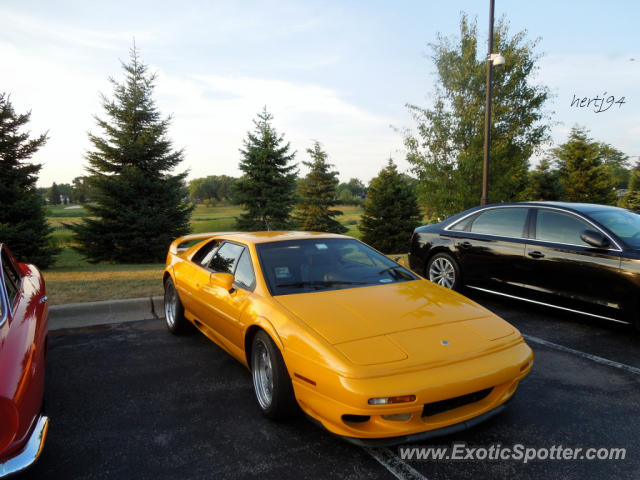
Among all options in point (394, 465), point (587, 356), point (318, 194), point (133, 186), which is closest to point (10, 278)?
point (394, 465)

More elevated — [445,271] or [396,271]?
[396,271]

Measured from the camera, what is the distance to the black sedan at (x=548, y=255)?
4551 millimetres

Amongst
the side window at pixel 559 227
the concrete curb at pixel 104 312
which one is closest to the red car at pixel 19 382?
the concrete curb at pixel 104 312

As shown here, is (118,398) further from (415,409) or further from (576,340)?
(576,340)

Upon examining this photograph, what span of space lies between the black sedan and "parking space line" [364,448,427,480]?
3417 millimetres

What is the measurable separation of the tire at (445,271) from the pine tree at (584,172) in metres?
32.6

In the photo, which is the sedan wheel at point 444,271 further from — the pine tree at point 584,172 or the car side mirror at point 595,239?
the pine tree at point 584,172

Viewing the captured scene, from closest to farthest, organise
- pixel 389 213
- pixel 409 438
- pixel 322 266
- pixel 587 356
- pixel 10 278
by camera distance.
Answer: pixel 409 438 < pixel 10 278 < pixel 322 266 < pixel 587 356 < pixel 389 213

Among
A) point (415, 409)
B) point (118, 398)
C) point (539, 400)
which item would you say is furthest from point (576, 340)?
point (118, 398)

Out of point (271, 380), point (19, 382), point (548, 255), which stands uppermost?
point (548, 255)

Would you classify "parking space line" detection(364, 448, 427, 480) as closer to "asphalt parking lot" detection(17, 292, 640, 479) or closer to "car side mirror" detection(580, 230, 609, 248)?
"asphalt parking lot" detection(17, 292, 640, 479)

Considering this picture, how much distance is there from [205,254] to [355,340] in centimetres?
259

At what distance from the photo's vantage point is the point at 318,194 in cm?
3797

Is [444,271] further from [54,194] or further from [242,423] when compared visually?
[54,194]
